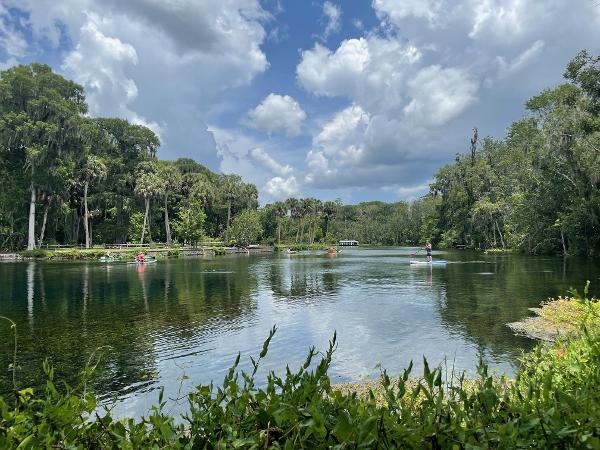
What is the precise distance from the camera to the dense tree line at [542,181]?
44250mm

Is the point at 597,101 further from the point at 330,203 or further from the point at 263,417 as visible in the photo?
the point at 330,203

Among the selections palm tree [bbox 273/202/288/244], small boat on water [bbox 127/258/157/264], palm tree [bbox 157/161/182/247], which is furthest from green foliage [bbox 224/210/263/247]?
small boat on water [bbox 127/258/157/264]

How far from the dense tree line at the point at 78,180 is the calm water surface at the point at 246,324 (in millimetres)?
39667

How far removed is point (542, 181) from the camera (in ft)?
197

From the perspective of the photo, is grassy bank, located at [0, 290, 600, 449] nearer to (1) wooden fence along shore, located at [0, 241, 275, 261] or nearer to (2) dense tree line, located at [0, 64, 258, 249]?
(1) wooden fence along shore, located at [0, 241, 275, 261]

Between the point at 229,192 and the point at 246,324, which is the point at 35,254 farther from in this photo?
the point at 246,324

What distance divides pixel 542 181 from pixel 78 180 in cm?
7298

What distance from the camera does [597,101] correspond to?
4138 cm

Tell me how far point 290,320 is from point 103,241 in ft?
268

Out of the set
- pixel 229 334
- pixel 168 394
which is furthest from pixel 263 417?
pixel 229 334

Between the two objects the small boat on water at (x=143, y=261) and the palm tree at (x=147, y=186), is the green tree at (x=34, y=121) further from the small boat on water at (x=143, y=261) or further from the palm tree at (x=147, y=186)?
the small boat on water at (x=143, y=261)

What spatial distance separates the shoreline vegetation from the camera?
51.7 metres

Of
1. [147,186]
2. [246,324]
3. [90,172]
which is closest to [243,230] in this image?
[147,186]

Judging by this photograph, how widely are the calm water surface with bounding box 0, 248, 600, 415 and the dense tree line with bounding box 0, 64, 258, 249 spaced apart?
39667 millimetres
